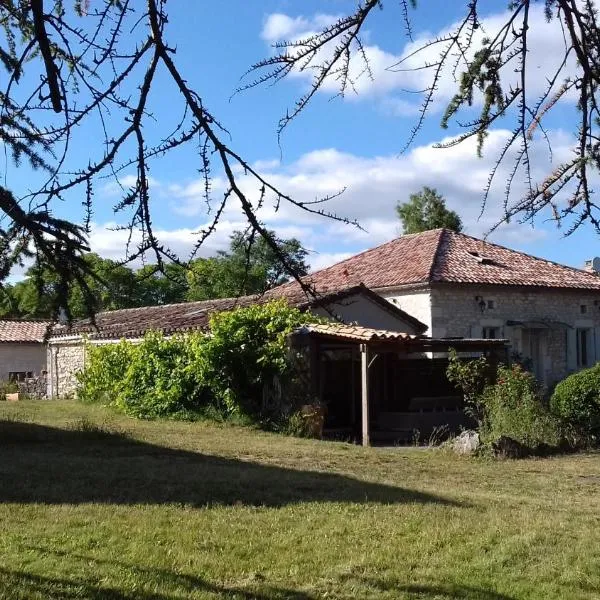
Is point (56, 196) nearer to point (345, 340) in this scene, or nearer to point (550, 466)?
point (550, 466)

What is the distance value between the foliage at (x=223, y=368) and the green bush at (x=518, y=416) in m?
4.21

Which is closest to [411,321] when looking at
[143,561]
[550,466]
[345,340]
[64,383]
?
[345,340]

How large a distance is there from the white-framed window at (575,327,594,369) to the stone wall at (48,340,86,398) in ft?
51.2

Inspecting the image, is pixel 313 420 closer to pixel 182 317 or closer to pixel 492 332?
pixel 182 317

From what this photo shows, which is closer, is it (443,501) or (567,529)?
(567,529)

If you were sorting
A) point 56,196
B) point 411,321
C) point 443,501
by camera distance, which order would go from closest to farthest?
point 56,196
point 443,501
point 411,321

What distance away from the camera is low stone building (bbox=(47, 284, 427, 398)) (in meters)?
19.9

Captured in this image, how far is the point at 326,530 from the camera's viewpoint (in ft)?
24.3

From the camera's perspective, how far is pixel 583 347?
85.5 feet

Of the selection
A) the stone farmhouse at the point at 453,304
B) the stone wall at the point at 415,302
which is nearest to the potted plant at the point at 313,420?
the stone farmhouse at the point at 453,304

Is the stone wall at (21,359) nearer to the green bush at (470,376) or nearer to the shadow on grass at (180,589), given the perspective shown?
the green bush at (470,376)

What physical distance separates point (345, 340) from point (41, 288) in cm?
1141

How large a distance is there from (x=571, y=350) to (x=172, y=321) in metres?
12.1

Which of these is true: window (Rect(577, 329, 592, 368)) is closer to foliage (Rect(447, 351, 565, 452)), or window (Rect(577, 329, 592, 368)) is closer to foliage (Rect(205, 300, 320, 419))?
foliage (Rect(447, 351, 565, 452))
